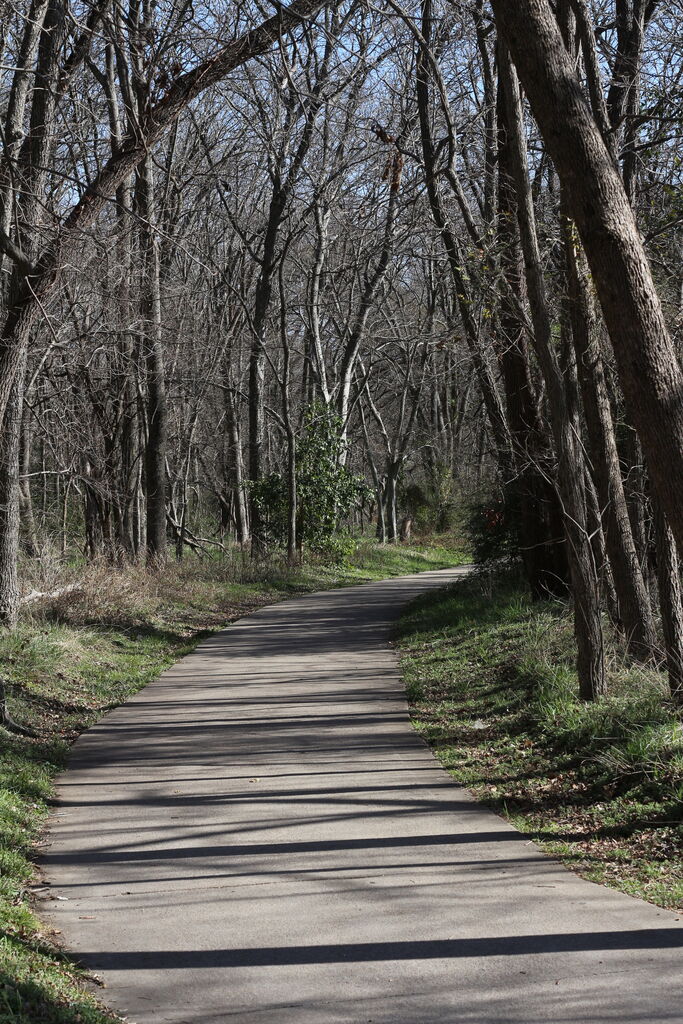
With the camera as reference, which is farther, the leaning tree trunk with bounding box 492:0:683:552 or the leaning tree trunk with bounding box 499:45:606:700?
the leaning tree trunk with bounding box 499:45:606:700

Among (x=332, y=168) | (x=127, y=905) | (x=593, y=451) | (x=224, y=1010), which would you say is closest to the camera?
(x=224, y=1010)

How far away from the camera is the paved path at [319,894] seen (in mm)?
4250

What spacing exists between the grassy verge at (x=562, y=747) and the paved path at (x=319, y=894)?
0.30 meters

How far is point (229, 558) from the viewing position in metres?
23.5

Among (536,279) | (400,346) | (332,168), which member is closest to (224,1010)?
(536,279)

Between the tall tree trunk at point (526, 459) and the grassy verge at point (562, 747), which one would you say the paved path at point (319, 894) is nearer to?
the grassy verge at point (562, 747)

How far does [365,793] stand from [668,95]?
27.9 feet

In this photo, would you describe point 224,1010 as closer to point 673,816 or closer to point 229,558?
point 673,816

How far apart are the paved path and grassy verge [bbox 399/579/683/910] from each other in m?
0.30

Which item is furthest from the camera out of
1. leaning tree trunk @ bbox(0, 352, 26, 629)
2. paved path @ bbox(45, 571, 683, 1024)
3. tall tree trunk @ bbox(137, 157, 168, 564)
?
tall tree trunk @ bbox(137, 157, 168, 564)

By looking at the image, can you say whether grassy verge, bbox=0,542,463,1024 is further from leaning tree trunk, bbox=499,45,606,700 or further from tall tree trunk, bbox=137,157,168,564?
leaning tree trunk, bbox=499,45,606,700

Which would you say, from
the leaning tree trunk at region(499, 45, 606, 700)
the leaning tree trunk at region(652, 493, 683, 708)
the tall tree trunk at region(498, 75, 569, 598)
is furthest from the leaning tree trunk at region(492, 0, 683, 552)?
the tall tree trunk at region(498, 75, 569, 598)

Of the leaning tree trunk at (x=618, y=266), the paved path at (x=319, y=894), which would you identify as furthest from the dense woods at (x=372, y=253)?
the paved path at (x=319, y=894)

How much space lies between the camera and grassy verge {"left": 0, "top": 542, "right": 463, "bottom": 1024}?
4.28 metres
